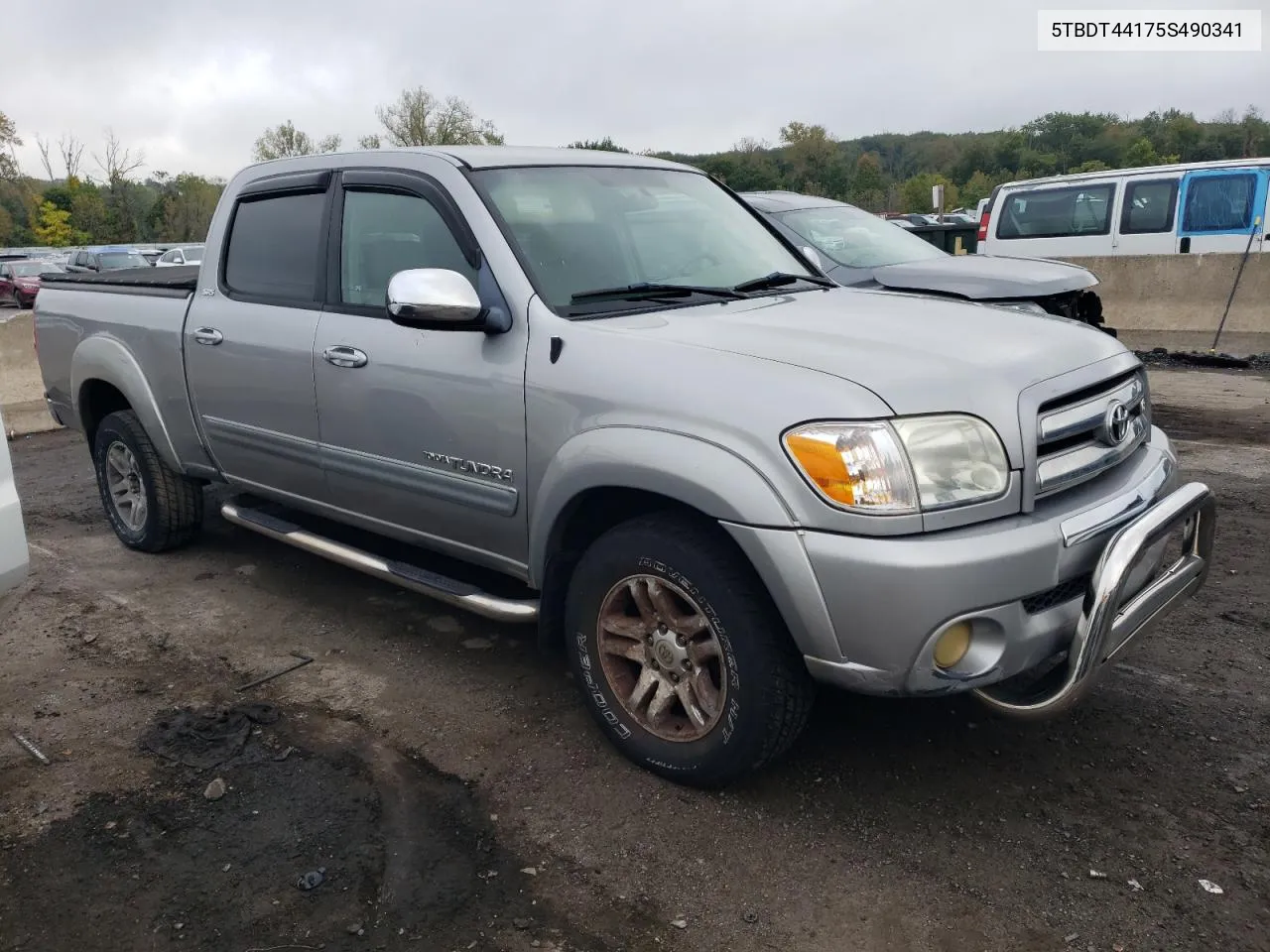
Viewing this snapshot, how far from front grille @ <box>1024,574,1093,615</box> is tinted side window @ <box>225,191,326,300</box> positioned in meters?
2.86

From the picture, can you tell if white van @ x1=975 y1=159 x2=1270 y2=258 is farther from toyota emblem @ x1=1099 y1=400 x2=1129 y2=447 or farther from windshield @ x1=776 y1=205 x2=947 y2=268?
toyota emblem @ x1=1099 y1=400 x2=1129 y2=447

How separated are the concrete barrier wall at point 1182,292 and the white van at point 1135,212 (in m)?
0.77

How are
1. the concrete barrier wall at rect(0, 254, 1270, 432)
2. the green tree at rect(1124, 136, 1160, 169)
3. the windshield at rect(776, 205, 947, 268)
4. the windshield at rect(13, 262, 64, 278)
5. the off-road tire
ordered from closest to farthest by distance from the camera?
the off-road tire < the windshield at rect(776, 205, 947, 268) < the concrete barrier wall at rect(0, 254, 1270, 432) < the windshield at rect(13, 262, 64, 278) < the green tree at rect(1124, 136, 1160, 169)

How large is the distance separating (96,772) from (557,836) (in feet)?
5.08

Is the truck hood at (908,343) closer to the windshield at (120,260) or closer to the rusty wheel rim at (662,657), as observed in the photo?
the rusty wheel rim at (662,657)

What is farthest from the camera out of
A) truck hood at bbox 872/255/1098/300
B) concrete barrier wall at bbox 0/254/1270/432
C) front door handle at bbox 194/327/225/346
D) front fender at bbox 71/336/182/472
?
concrete barrier wall at bbox 0/254/1270/432

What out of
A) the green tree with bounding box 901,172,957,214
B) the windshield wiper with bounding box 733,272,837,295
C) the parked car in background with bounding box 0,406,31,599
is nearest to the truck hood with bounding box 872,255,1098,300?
the windshield wiper with bounding box 733,272,837,295

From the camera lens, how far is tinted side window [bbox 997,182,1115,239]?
13.1 meters

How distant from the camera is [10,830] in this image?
303 centimetres

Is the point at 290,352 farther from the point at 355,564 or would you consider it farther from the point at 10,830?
the point at 10,830

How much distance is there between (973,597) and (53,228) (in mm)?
69235

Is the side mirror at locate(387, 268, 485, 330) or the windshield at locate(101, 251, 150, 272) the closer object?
the side mirror at locate(387, 268, 485, 330)

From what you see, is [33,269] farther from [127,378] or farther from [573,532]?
[573,532]

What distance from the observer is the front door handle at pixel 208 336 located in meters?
4.46
